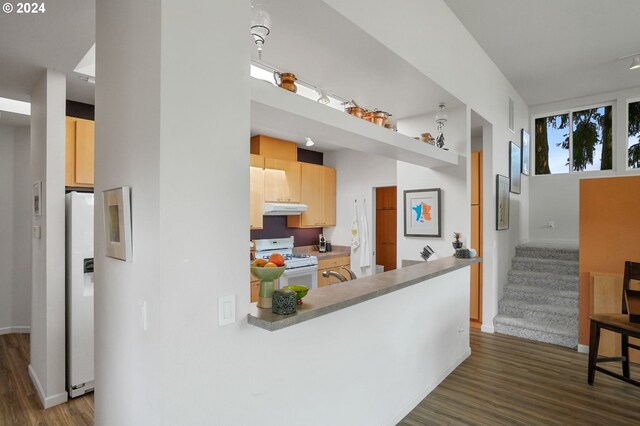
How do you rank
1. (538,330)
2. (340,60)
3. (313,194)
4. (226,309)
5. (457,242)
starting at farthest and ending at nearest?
(313,194), (538,330), (457,242), (340,60), (226,309)

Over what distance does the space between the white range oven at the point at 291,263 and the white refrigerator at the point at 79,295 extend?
2.27 m

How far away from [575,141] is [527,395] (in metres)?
5.04

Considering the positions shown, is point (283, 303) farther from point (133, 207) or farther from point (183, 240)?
point (133, 207)

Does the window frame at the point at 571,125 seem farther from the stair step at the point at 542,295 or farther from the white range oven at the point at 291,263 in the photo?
the white range oven at the point at 291,263

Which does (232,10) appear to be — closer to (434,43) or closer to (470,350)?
(434,43)

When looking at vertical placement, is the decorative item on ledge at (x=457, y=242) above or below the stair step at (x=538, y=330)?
above

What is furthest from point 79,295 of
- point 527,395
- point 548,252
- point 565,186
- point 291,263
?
point 565,186

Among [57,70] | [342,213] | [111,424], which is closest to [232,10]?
[111,424]

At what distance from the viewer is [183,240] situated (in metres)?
A: 1.29

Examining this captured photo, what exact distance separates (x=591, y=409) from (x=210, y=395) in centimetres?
293

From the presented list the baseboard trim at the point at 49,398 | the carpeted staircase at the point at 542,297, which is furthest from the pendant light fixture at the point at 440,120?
the baseboard trim at the point at 49,398

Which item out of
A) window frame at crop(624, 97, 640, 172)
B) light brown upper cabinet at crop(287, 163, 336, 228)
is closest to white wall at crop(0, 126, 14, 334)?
light brown upper cabinet at crop(287, 163, 336, 228)

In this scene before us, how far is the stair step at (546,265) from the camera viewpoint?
16.4ft

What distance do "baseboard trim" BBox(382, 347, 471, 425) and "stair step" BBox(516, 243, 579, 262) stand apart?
2.71 m
